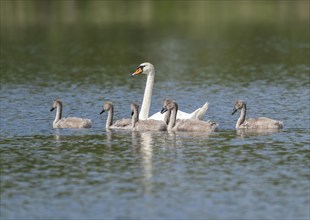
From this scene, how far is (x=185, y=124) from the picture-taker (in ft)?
78.5

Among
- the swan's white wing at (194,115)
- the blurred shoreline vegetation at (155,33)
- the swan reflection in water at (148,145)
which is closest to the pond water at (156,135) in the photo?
the swan reflection in water at (148,145)

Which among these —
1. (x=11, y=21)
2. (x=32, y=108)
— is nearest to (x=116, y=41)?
(x=11, y=21)

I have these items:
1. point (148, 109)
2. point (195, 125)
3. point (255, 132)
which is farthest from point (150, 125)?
point (255, 132)

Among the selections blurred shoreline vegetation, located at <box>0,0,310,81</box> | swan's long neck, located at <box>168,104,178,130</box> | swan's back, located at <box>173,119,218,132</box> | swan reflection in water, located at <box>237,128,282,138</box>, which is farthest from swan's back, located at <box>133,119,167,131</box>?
blurred shoreline vegetation, located at <box>0,0,310,81</box>

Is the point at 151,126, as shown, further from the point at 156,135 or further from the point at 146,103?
the point at 146,103

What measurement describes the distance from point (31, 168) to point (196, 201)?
4.22 m

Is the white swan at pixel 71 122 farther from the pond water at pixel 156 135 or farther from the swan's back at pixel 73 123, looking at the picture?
the pond water at pixel 156 135

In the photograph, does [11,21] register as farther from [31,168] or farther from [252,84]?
[31,168]

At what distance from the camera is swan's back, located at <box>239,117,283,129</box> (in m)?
23.9

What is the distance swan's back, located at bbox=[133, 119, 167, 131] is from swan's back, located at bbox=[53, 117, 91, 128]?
1300 mm

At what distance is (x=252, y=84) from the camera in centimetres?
3509

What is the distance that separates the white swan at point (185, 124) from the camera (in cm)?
2362

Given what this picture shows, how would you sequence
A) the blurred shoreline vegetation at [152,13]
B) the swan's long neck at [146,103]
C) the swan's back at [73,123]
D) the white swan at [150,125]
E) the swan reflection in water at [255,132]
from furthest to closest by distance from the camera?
the blurred shoreline vegetation at [152,13], the swan's long neck at [146,103], the swan's back at [73,123], the white swan at [150,125], the swan reflection in water at [255,132]

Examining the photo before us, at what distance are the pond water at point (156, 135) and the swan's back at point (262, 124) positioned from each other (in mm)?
416
